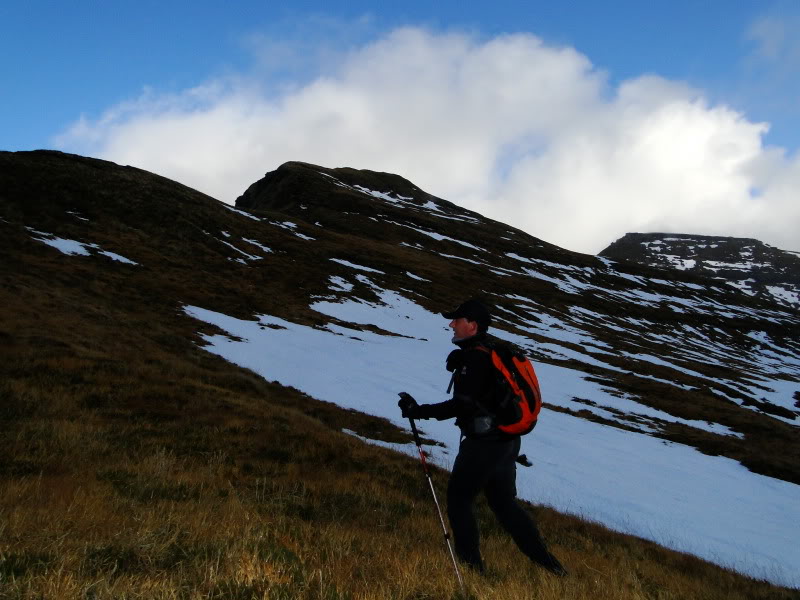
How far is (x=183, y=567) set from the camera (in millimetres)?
3441

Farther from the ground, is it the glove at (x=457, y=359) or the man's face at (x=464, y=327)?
the man's face at (x=464, y=327)

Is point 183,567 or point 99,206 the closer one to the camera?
point 183,567

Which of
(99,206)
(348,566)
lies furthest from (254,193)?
(348,566)

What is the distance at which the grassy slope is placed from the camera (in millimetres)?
3398

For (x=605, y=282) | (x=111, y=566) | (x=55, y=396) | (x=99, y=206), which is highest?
(x=605, y=282)

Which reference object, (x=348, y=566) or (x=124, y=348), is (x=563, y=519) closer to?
(x=348, y=566)

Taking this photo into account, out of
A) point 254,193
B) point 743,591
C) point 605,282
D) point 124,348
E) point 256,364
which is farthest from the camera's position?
point 254,193

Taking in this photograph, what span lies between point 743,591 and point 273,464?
741 centimetres

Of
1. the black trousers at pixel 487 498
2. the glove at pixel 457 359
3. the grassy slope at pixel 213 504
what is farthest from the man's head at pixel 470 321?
the grassy slope at pixel 213 504

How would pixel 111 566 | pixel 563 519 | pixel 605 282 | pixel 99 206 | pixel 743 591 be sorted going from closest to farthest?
pixel 111 566
pixel 743 591
pixel 563 519
pixel 99 206
pixel 605 282

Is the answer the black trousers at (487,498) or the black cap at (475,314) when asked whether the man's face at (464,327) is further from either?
the black trousers at (487,498)

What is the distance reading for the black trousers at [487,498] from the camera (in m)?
4.70

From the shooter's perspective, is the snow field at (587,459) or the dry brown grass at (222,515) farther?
the snow field at (587,459)

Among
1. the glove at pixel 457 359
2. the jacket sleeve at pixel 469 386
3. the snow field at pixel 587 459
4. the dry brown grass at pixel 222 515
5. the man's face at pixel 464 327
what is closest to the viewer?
the dry brown grass at pixel 222 515
